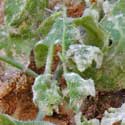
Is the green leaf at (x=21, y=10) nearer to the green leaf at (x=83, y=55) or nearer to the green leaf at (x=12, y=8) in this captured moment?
the green leaf at (x=12, y=8)

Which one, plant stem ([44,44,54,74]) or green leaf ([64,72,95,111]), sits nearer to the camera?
green leaf ([64,72,95,111])

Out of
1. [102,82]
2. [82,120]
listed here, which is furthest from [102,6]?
[82,120]

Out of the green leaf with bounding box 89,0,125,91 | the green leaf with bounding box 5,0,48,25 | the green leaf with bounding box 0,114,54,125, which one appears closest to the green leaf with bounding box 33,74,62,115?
the green leaf with bounding box 0,114,54,125

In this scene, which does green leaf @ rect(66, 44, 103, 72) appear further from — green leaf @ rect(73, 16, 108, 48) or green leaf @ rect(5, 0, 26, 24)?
green leaf @ rect(5, 0, 26, 24)

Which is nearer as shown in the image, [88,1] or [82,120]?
[82,120]

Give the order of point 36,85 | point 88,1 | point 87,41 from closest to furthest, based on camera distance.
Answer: point 36,85
point 87,41
point 88,1

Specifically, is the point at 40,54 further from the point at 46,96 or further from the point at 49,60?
the point at 46,96

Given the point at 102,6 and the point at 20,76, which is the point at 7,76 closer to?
the point at 20,76
